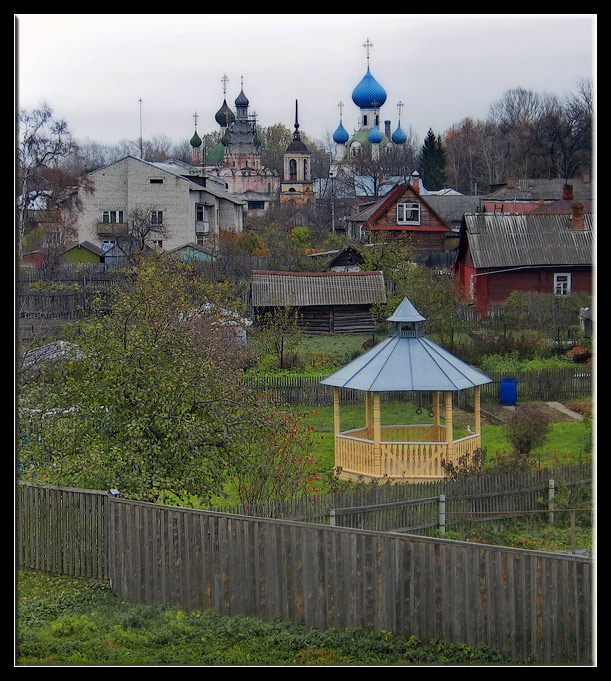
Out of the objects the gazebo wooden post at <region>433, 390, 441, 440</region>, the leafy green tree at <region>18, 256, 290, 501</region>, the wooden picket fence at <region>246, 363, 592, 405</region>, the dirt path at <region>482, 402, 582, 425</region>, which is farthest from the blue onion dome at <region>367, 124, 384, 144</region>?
the leafy green tree at <region>18, 256, 290, 501</region>

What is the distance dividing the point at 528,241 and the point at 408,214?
55.0ft

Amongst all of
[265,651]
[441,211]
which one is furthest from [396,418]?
[441,211]

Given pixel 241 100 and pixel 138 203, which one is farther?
pixel 241 100

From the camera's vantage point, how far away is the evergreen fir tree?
83.6 metres

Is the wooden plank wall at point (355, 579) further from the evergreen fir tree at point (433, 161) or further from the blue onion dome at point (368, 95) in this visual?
the evergreen fir tree at point (433, 161)

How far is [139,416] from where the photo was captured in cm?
1194

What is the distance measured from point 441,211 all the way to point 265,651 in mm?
58492

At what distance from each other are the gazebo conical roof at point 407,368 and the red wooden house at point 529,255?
2048cm

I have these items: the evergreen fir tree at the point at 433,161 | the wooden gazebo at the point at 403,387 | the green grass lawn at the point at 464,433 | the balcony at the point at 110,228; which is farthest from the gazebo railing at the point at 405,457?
the evergreen fir tree at the point at 433,161

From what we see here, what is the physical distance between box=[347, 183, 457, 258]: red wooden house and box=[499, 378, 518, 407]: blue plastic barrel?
29024 millimetres

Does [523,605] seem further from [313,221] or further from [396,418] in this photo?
[313,221]

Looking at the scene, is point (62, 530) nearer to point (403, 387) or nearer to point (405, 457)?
point (403, 387)

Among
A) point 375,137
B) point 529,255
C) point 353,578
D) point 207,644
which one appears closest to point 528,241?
point 529,255

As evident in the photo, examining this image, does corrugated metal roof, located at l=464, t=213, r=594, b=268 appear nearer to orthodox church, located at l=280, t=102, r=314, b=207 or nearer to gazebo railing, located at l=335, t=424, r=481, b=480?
gazebo railing, located at l=335, t=424, r=481, b=480
